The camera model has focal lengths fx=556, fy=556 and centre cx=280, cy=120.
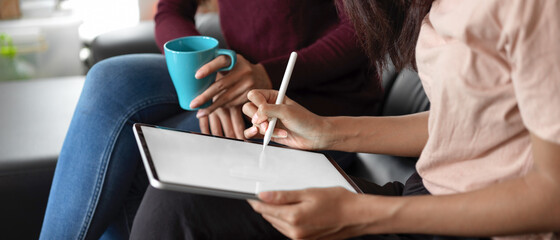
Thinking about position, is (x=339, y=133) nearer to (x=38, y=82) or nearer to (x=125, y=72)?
(x=125, y=72)

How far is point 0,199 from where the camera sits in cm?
109

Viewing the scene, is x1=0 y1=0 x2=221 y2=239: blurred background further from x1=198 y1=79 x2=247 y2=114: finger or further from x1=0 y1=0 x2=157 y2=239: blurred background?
x1=198 y1=79 x2=247 y2=114: finger

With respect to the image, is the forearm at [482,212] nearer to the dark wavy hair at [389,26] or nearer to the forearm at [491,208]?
the forearm at [491,208]

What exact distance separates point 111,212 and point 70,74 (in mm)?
1333

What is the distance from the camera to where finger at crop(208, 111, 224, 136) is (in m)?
0.93

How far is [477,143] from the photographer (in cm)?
58

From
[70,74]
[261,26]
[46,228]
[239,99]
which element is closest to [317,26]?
[261,26]

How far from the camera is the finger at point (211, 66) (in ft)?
2.71

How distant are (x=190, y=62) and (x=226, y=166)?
8.7 inches

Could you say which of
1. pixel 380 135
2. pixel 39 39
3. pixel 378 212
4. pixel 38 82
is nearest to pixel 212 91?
pixel 380 135

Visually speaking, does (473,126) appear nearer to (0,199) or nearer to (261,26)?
(261,26)

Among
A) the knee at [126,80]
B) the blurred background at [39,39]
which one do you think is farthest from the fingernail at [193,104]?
the blurred background at [39,39]

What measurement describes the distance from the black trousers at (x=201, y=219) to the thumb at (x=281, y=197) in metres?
0.14

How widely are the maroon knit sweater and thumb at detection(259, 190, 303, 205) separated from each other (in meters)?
0.40
